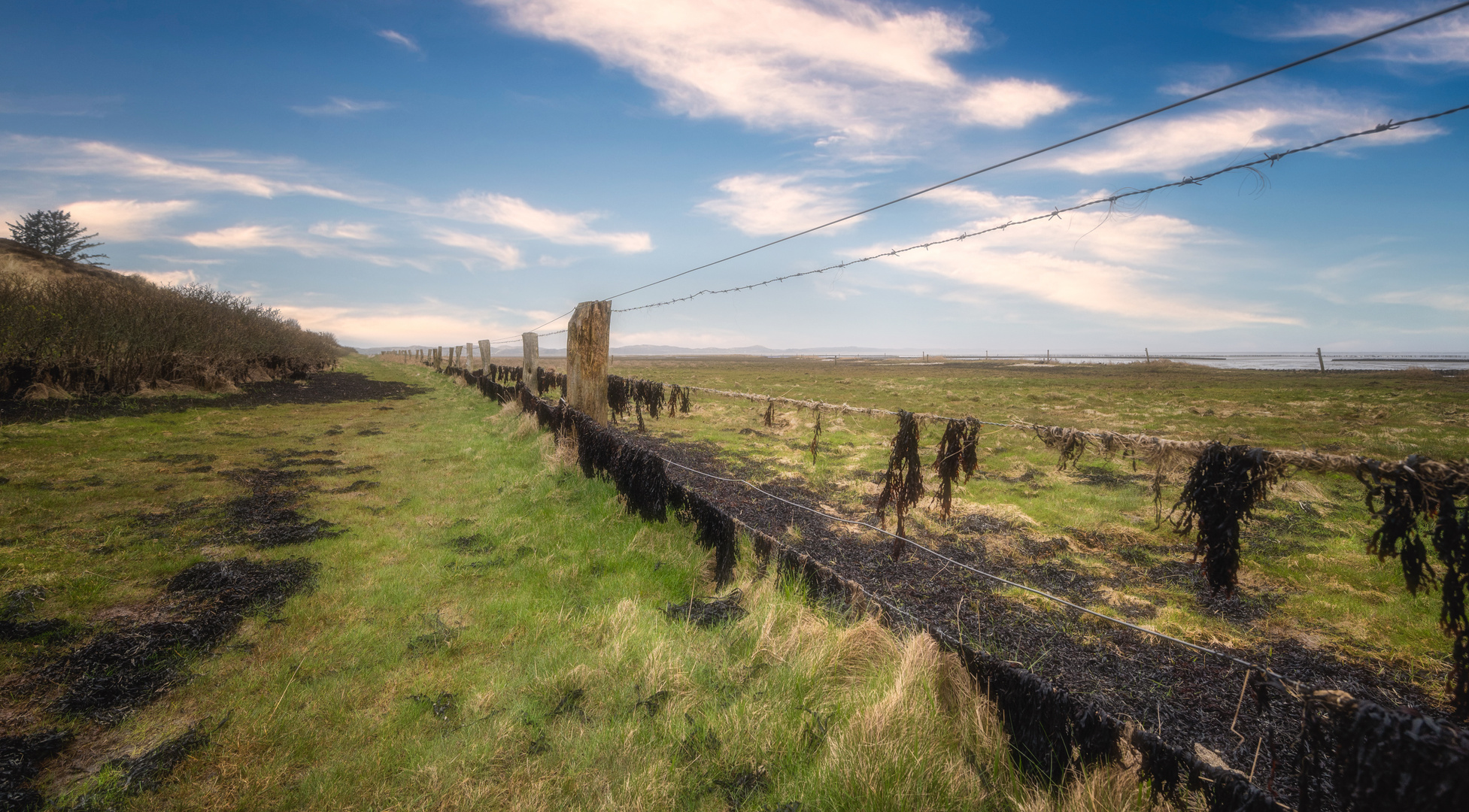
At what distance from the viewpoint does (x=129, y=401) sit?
15.3 m

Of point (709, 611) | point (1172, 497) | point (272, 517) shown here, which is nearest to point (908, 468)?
point (709, 611)

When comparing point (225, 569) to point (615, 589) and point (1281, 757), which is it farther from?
point (1281, 757)

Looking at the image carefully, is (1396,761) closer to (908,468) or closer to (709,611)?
(709,611)

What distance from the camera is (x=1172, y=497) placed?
10.2 m

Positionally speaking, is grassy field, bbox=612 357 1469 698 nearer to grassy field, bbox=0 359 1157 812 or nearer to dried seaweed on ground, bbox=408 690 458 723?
grassy field, bbox=0 359 1157 812

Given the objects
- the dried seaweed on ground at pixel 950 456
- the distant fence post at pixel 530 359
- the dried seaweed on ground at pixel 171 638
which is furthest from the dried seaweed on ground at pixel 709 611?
the distant fence post at pixel 530 359

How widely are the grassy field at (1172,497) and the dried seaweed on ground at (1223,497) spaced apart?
24 cm

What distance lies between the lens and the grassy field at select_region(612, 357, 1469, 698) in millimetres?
5484

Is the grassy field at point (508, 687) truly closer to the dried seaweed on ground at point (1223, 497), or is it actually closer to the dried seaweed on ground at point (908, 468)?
the dried seaweed on ground at point (1223, 497)

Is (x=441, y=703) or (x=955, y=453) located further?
(x=955, y=453)

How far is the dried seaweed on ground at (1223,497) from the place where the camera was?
2805 millimetres

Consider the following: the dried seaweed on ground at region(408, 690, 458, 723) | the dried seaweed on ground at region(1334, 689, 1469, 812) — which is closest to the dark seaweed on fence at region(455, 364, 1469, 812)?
the dried seaweed on ground at region(1334, 689, 1469, 812)

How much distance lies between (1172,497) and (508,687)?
12.1 metres

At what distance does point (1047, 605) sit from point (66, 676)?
8.24 m
